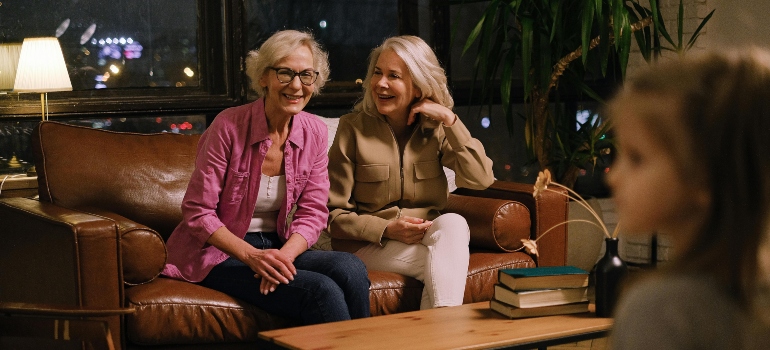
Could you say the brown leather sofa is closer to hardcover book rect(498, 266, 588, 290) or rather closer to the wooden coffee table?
the wooden coffee table

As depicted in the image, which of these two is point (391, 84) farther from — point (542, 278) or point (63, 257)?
point (63, 257)

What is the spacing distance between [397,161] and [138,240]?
0.95 m

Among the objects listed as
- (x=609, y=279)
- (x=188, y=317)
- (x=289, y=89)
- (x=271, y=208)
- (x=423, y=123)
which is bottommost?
→ (x=188, y=317)

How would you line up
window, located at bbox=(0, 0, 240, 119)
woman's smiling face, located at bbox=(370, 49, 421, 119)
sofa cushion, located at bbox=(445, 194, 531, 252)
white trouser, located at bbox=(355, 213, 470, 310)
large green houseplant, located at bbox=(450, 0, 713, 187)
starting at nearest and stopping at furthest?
white trouser, located at bbox=(355, 213, 470, 310) → woman's smiling face, located at bbox=(370, 49, 421, 119) → sofa cushion, located at bbox=(445, 194, 531, 252) → window, located at bbox=(0, 0, 240, 119) → large green houseplant, located at bbox=(450, 0, 713, 187)

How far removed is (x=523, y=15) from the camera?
14.0 ft

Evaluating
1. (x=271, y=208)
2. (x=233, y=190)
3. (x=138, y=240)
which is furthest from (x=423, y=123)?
(x=138, y=240)

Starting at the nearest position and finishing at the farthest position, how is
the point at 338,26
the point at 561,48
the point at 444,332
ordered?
1. the point at 444,332
2. the point at 561,48
3. the point at 338,26

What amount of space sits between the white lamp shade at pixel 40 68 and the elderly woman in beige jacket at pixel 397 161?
1096 millimetres

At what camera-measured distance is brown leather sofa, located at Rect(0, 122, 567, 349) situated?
2611 millimetres

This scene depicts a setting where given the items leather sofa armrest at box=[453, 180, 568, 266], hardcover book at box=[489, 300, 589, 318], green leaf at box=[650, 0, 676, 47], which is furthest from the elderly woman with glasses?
green leaf at box=[650, 0, 676, 47]

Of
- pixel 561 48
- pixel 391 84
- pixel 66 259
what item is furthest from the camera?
pixel 561 48

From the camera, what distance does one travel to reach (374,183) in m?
3.24

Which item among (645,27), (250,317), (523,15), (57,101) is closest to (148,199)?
(250,317)

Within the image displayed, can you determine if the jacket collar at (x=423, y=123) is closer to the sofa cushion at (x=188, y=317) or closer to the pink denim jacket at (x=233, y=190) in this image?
the pink denim jacket at (x=233, y=190)
